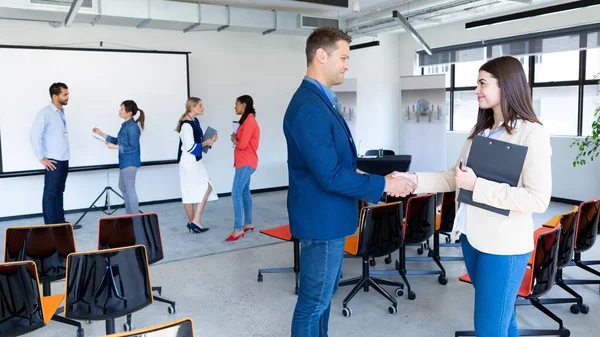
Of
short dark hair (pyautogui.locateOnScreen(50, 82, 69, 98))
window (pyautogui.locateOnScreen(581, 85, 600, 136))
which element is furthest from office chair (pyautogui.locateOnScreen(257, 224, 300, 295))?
window (pyautogui.locateOnScreen(581, 85, 600, 136))

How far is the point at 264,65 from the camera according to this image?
31.0 feet

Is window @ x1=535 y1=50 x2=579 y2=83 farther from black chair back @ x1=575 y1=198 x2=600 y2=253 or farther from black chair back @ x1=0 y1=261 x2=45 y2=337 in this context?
black chair back @ x1=0 y1=261 x2=45 y2=337

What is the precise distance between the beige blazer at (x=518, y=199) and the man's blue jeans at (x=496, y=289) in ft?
0.14

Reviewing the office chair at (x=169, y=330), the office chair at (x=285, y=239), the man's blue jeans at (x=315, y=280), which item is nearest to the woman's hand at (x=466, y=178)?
the man's blue jeans at (x=315, y=280)

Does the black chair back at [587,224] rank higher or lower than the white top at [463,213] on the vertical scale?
lower

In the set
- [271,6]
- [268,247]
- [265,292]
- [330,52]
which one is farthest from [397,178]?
[271,6]

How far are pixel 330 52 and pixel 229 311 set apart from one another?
2436 millimetres

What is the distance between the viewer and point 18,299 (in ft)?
8.32

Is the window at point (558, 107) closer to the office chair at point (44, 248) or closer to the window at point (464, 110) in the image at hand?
the window at point (464, 110)

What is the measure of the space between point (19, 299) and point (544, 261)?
299cm

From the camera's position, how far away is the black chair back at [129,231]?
3.64 meters

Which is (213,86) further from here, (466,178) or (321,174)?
(466,178)

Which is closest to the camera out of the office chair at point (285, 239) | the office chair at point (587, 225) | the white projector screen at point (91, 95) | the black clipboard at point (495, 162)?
the black clipboard at point (495, 162)

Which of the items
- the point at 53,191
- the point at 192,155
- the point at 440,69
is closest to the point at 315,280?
the point at 192,155
